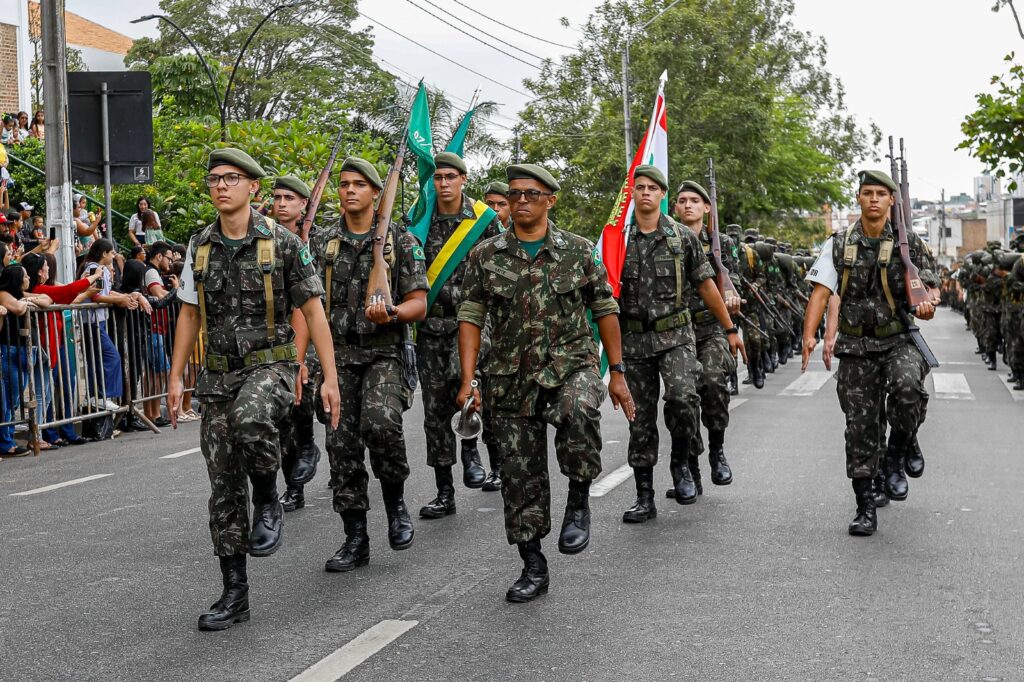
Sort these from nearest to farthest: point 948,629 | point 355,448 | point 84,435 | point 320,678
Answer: point 320,678 → point 948,629 → point 355,448 → point 84,435

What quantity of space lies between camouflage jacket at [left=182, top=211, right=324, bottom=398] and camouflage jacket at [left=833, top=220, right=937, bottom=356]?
10.5 feet

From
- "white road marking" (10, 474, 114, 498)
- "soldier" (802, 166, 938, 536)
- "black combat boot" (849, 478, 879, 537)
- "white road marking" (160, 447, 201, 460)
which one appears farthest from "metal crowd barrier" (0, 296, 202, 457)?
"black combat boot" (849, 478, 879, 537)

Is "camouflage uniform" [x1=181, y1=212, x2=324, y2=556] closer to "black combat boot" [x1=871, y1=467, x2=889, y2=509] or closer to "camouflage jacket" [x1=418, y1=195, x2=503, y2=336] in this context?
"camouflage jacket" [x1=418, y1=195, x2=503, y2=336]

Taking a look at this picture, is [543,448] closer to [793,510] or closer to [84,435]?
[793,510]

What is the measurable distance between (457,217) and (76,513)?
2.89 metres

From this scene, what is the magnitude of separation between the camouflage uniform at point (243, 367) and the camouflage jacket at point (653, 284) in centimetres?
259

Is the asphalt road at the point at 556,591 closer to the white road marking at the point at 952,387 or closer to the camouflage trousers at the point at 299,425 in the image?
the camouflage trousers at the point at 299,425

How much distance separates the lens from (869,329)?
24.5 feet

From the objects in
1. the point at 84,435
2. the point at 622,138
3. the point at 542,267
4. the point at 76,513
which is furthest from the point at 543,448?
the point at 622,138

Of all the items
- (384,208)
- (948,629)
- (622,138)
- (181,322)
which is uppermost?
(622,138)

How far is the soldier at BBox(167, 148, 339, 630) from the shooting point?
5527 millimetres

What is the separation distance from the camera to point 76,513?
27.2 feet

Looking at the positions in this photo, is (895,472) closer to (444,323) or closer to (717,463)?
(717,463)

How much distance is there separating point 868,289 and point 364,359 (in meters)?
2.79
